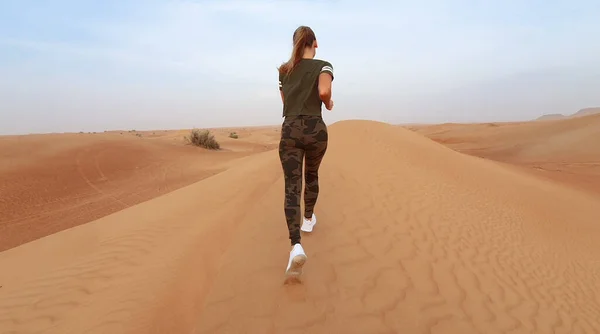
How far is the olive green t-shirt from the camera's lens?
2.71 m

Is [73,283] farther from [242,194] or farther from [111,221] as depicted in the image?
[242,194]

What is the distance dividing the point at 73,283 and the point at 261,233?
Answer: 1917 mm

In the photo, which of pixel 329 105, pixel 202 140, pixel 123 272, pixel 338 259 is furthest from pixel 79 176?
pixel 329 105

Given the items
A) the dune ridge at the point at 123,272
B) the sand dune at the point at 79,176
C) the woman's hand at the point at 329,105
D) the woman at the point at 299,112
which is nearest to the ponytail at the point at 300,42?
the woman at the point at 299,112

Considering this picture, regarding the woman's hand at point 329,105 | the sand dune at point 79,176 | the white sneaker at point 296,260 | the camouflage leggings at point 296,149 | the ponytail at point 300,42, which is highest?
the ponytail at point 300,42

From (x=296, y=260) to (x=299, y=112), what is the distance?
1218 millimetres

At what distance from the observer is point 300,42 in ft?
8.92

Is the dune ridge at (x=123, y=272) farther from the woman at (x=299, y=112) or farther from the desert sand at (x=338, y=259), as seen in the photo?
the woman at (x=299, y=112)

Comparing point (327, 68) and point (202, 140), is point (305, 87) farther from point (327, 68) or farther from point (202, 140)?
point (202, 140)

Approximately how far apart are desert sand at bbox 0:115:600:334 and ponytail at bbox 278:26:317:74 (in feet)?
6.20

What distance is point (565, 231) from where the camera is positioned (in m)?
5.59

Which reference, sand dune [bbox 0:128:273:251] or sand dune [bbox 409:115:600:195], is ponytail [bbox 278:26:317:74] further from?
sand dune [bbox 409:115:600:195]

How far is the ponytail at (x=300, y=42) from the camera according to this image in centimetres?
273

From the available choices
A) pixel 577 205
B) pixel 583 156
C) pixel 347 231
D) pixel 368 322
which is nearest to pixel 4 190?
pixel 347 231
